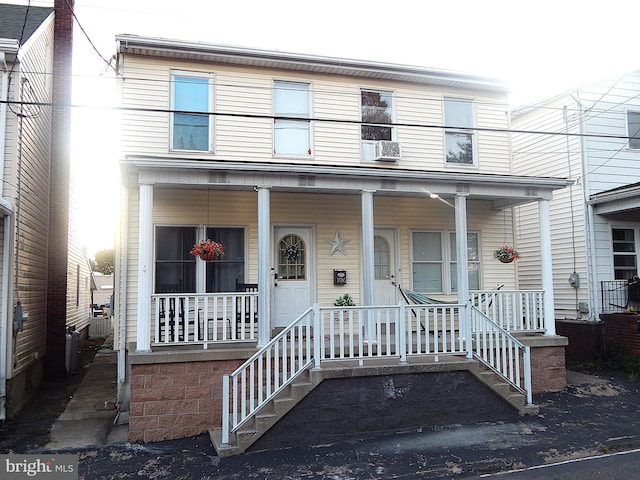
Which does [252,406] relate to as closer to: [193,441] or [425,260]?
[193,441]

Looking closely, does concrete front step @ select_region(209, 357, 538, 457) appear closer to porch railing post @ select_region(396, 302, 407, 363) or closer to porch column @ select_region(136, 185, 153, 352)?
porch railing post @ select_region(396, 302, 407, 363)

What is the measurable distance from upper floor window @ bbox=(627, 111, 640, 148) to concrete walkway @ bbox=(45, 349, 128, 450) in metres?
12.6

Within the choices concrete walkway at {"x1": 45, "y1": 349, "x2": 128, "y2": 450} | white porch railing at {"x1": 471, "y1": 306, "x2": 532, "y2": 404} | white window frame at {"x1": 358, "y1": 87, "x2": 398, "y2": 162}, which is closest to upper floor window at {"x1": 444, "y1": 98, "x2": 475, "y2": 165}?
white window frame at {"x1": 358, "y1": 87, "x2": 398, "y2": 162}

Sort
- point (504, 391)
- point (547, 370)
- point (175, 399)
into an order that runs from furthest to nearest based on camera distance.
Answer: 1. point (547, 370)
2. point (504, 391)
3. point (175, 399)

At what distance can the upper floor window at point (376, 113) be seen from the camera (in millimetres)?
10062

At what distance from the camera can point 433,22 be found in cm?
906

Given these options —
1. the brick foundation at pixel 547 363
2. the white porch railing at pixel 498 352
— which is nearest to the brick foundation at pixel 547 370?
the brick foundation at pixel 547 363

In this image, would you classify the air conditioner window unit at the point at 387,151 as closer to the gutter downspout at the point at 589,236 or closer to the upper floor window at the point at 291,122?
the upper floor window at the point at 291,122

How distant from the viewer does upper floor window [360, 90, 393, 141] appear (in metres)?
10.1

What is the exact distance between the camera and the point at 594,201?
10.9 m

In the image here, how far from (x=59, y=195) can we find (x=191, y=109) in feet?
13.5

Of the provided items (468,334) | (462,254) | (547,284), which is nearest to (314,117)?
(462,254)

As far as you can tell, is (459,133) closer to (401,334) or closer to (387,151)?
(387,151)

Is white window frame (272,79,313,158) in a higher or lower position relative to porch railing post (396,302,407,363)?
higher
